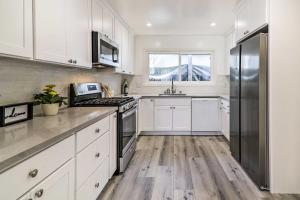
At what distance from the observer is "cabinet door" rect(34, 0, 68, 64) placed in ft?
5.83

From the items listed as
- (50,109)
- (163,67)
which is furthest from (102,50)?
(163,67)

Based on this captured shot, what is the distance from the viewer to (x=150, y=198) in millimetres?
2412

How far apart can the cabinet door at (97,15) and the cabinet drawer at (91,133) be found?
4.06ft

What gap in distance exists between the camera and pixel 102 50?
3.13 meters

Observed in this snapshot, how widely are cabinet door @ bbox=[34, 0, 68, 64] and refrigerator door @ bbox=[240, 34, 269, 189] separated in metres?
1.95

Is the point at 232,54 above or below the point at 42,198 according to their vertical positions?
above

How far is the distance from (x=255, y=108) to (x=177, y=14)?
2.22 meters

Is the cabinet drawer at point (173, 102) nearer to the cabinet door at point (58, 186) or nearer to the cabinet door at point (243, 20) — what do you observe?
the cabinet door at point (243, 20)

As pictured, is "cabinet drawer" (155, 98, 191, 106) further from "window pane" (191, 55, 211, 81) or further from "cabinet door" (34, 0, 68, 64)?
"cabinet door" (34, 0, 68, 64)

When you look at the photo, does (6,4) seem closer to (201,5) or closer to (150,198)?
(150,198)

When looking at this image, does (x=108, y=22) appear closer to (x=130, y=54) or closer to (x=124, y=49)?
(x=124, y=49)

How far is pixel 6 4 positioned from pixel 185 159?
3.02m

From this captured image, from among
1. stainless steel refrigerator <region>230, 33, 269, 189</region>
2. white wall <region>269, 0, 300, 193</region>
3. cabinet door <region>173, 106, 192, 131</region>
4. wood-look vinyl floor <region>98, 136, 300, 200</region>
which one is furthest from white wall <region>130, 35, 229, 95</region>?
white wall <region>269, 0, 300, 193</region>

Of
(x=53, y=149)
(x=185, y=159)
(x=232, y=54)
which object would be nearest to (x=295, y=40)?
(x=232, y=54)
